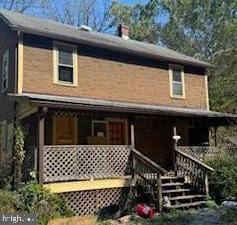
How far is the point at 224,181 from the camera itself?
16.4m

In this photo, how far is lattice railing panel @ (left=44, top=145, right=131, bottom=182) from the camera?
1430 centimetres

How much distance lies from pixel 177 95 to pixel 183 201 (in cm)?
789

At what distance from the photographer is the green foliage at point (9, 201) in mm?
11992

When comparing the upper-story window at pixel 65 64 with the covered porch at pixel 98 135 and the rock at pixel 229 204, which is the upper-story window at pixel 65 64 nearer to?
the covered porch at pixel 98 135

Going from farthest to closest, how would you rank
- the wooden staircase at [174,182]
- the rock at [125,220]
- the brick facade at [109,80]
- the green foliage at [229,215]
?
the brick facade at [109,80] → the wooden staircase at [174,182] → the rock at [125,220] → the green foliage at [229,215]

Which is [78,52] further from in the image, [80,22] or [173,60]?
[80,22]

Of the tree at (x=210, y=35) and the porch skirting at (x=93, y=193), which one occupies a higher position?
the tree at (x=210, y=35)

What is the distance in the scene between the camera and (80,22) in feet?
136

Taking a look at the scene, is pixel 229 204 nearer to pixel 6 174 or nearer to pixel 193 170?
pixel 193 170

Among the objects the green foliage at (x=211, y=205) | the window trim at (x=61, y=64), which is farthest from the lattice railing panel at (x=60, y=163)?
the green foliage at (x=211, y=205)

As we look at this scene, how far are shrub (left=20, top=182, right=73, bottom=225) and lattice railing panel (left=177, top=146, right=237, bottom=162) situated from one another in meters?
6.76

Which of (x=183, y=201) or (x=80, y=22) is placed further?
(x=80, y=22)

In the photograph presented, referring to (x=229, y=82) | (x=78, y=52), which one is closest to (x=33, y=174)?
(x=78, y=52)

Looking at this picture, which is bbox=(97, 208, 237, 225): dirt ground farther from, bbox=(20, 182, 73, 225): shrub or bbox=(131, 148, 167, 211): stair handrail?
bbox=(20, 182, 73, 225): shrub
